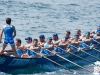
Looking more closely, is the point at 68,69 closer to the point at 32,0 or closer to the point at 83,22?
the point at 83,22

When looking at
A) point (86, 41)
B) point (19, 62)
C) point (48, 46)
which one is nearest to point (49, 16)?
point (86, 41)

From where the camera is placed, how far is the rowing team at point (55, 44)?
20.3 m

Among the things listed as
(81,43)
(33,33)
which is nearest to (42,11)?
(33,33)

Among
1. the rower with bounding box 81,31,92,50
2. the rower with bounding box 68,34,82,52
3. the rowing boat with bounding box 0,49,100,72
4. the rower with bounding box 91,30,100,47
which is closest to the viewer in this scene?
the rowing boat with bounding box 0,49,100,72

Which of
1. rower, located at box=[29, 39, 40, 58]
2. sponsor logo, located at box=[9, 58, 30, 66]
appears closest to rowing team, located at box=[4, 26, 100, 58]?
rower, located at box=[29, 39, 40, 58]

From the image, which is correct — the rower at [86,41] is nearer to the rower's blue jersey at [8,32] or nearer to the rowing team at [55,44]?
the rowing team at [55,44]

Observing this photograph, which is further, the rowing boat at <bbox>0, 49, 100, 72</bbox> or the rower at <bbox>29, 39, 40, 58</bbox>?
the rower at <bbox>29, 39, 40, 58</bbox>

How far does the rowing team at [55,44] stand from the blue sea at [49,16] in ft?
17.8

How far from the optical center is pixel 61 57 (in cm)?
2067

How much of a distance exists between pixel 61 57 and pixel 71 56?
1.70 m

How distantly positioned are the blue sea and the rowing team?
543 cm

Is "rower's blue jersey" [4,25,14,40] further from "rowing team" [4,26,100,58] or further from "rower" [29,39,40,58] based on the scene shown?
"rower" [29,39,40,58]

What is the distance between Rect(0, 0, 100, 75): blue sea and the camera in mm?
33219

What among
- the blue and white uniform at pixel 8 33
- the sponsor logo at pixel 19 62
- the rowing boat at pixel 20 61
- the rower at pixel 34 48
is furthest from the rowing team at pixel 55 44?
the blue and white uniform at pixel 8 33
